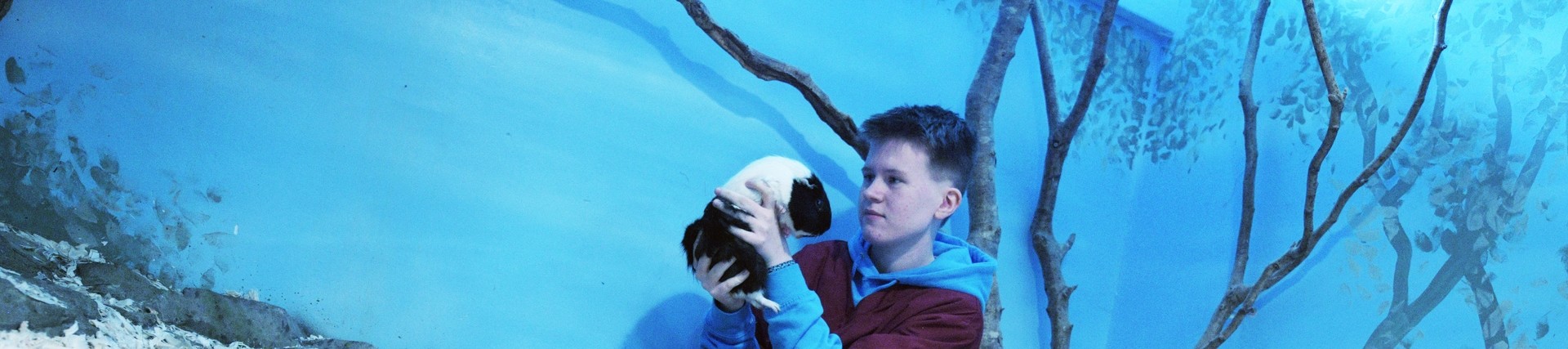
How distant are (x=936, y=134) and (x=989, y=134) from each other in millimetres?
967

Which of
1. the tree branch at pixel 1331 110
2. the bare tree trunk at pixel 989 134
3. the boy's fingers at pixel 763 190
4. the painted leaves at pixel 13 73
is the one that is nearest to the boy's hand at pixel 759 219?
the boy's fingers at pixel 763 190

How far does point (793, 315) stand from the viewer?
2.24m

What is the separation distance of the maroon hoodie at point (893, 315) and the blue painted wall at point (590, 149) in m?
0.57

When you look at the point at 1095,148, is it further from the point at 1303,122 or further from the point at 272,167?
the point at 272,167

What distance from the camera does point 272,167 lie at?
8.64 ft

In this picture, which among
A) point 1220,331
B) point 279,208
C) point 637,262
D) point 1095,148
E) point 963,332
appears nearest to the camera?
point 963,332

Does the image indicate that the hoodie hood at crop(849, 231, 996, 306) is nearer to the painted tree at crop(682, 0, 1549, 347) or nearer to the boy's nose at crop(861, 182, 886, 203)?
the boy's nose at crop(861, 182, 886, 203)

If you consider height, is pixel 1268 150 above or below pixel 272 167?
above

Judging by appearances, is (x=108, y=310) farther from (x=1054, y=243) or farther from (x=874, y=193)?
(x=1054, y=243)

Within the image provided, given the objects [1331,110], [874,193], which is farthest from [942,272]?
[1331,110]

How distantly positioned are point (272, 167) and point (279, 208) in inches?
4.0

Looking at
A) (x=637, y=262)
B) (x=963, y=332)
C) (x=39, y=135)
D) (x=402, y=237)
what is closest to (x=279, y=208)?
(x=402, y=237)

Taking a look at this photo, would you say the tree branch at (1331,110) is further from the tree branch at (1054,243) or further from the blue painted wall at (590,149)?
the tree branch at (1054,243)

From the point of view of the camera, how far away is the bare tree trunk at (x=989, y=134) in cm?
342
